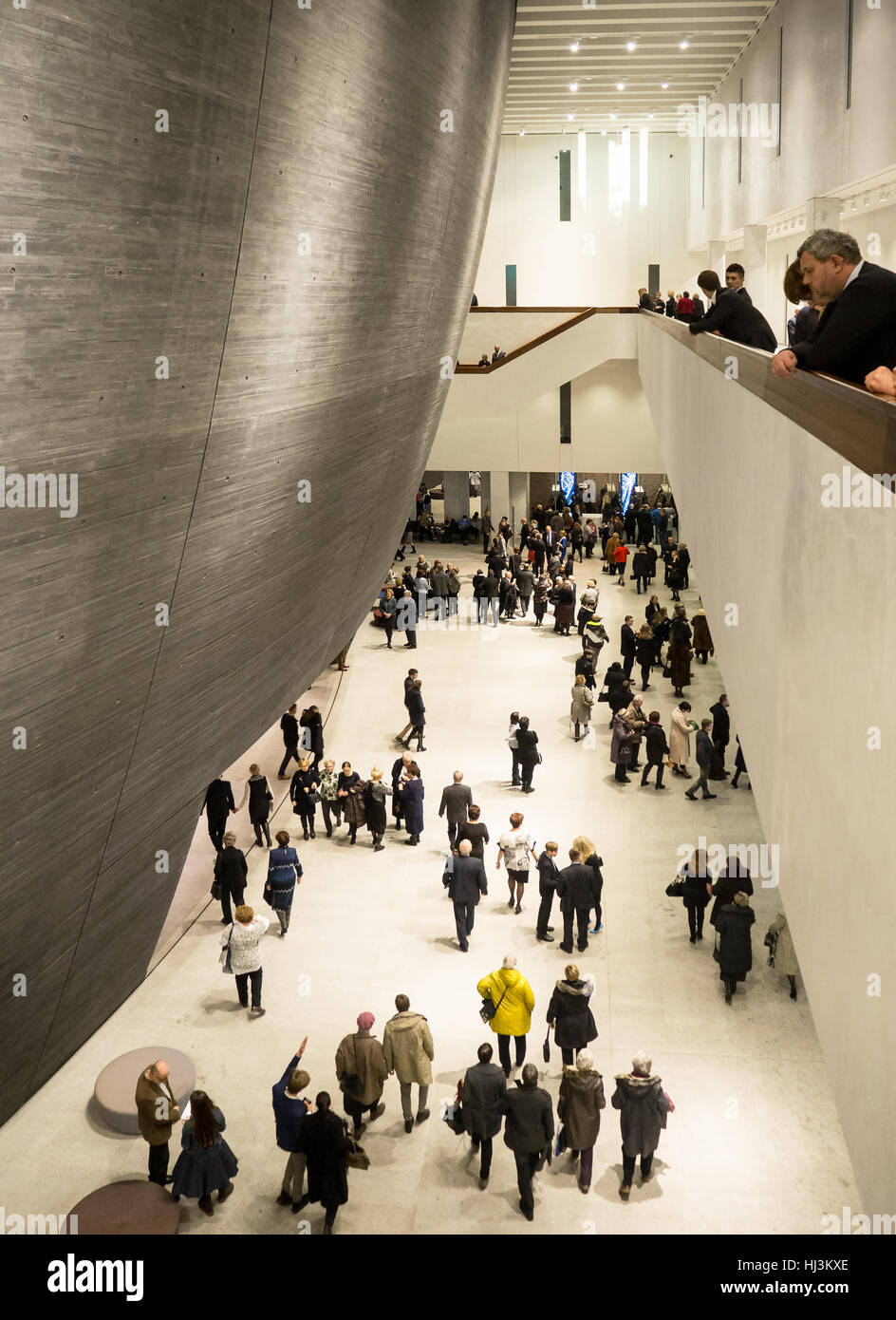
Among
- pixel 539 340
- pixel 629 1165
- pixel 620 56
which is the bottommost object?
pixel 629 1165

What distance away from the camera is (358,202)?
24.5ft

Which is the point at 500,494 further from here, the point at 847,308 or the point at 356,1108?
the point at 847,308

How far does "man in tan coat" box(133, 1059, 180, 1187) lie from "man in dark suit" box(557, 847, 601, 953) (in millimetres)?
4390

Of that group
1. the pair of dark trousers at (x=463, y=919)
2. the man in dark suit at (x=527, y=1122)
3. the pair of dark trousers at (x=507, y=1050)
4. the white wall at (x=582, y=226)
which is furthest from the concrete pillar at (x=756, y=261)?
the man in dark suit at (x=527, y=1122)

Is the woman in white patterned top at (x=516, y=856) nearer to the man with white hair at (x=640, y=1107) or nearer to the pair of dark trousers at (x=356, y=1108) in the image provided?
the pair of dark trousers at (x=356, y=1108)

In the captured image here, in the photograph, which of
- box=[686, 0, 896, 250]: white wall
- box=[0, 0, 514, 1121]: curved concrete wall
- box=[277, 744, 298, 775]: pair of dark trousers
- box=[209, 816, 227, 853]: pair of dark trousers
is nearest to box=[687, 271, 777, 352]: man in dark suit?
box=[0, 0, 514, 1121]: curved concrete wall

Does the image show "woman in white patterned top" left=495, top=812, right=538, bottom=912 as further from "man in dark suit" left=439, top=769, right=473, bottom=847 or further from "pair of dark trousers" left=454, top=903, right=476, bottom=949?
"man in dark suit" left=439, top=769, right=473, bottom=847

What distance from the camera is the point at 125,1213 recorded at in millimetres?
8031

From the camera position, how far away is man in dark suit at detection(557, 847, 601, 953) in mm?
11406

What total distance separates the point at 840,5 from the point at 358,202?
12079 mm

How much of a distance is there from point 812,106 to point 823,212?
1.93 meters

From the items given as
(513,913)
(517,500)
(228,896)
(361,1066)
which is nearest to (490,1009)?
(361,1066)

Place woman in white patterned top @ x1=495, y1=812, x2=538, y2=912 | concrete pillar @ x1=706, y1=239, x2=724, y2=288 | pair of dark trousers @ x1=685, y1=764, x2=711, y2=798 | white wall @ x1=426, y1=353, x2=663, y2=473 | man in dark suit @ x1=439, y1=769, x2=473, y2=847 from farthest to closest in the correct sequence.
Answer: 1. white wall @ x1=426, y1=353, x2=663, y2=473
2. concrete pillar @ x1=706, y1=239, x2=724, y2=288
3. pair of dark trousers @ x1=685, y1=764, x2=711, y2=798
4. man in dark suit @ x1=439, y1=769, x2=473, y2=847
5. woman in white patterned top @ x1=495, y1=812, x2=538, y2=912

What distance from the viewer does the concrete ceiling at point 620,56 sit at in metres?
21.5
